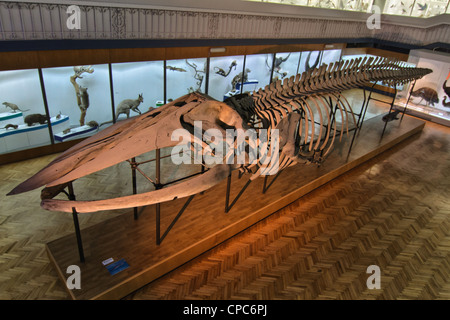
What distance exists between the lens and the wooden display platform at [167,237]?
3711 mm

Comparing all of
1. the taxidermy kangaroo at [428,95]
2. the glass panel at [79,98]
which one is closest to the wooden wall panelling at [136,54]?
the glass panel at [79,98]

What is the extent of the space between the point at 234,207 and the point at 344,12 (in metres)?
10.3

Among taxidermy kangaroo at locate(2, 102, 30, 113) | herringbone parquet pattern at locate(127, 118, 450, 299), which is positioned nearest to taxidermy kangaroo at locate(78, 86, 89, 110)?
taxidermy kangaroo at locate(2, 102, 30, 113)

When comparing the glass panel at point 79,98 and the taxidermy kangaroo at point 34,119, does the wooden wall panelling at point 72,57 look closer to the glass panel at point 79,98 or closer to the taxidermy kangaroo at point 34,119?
the glass panel at point 79,98

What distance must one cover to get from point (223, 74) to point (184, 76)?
1382mm

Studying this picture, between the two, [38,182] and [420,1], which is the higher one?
[420,1]

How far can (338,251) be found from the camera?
490 cm

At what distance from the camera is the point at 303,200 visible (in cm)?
610

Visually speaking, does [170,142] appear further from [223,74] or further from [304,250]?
[223,74]

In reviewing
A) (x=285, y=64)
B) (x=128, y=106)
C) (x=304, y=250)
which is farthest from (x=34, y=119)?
(x=285, y=64)

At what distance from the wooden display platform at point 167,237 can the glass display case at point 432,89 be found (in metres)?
7.94

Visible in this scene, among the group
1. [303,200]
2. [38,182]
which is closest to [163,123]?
[38,182]

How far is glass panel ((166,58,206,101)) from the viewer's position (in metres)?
8.03
